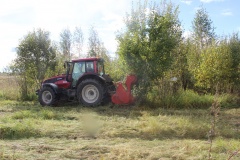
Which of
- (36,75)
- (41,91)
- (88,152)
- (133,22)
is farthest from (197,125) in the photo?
(36,75)

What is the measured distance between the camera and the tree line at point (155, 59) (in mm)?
11594

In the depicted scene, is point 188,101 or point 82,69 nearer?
point 188,101

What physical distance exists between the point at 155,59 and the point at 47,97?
4869 millimetres

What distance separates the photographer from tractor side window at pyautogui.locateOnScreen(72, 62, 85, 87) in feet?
40.5

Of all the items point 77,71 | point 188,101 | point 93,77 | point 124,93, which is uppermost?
point 77,71

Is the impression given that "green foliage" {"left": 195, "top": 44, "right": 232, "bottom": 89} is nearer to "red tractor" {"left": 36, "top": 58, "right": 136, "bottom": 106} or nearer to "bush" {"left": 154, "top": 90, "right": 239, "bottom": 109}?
"bush" {"left": 154, "top": 90, "right": 239, "bottom": 109}

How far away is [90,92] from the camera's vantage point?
12.1 m

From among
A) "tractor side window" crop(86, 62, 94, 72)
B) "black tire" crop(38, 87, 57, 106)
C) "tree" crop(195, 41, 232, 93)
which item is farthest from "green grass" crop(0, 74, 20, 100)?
"tree" crop(195, 41, 232, 93)

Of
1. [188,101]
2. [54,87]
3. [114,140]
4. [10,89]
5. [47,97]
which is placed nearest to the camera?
[114,140]

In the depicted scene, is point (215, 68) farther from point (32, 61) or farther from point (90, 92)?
point (32, 61)

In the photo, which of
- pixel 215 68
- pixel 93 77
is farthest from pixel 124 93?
pixel 215 68

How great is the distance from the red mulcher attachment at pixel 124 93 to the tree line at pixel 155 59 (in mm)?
269

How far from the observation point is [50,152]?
519 cm

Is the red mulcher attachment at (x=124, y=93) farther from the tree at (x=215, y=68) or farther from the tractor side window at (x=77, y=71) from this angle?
the tree at (x=215, y=68)
